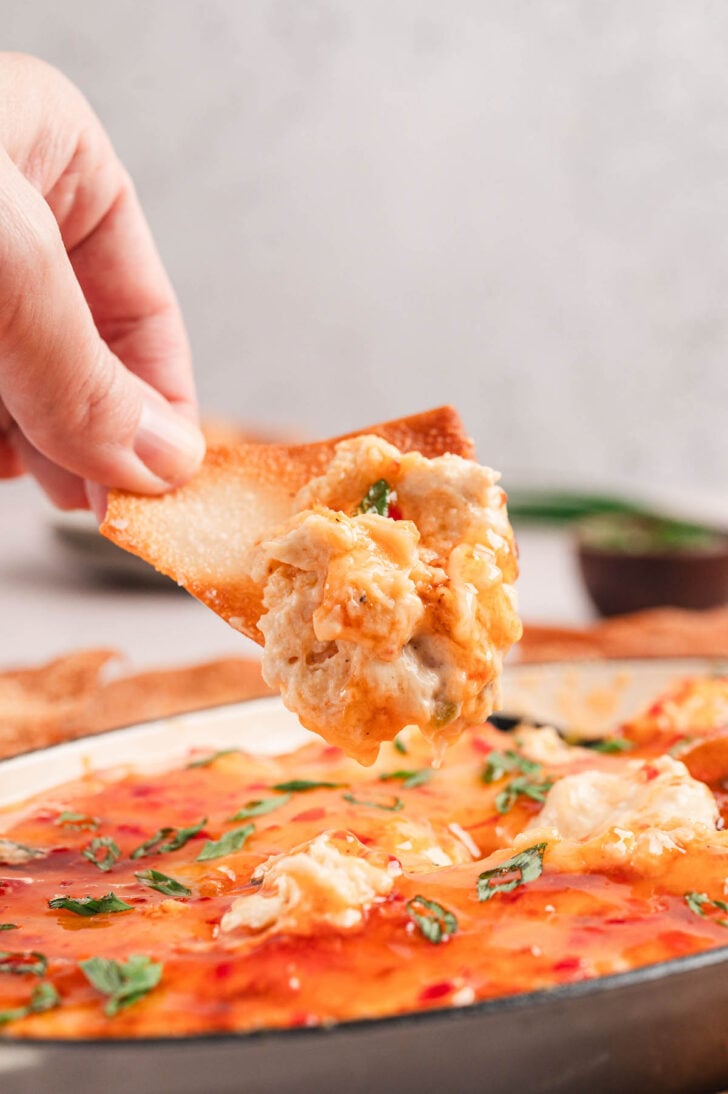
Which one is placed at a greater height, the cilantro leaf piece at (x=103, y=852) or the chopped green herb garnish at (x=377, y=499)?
the chopped green herb garnish at (x=377, y=499)

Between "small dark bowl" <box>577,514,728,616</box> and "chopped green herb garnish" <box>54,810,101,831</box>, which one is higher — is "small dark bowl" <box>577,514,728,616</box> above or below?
below

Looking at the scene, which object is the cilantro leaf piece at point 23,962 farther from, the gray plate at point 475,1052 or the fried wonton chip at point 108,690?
the fried wonton chip at point 108,690

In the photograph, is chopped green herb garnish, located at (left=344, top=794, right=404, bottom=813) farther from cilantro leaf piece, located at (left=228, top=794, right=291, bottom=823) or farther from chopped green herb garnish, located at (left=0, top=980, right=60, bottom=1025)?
chopped green herb garnish, located at (left=0, top=980, right=60, bottom=1025)

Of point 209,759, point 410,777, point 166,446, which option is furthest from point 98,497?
point 410,777

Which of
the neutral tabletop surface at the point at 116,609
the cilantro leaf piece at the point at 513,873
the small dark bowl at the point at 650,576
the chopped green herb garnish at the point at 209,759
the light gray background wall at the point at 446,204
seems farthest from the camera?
the light gray background wall at the point at 446,204

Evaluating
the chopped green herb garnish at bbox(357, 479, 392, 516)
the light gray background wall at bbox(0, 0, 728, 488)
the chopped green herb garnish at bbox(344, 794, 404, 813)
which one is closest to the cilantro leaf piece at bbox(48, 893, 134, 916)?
the chopped green herb garnish at bbox(344, 794, 404, 813)

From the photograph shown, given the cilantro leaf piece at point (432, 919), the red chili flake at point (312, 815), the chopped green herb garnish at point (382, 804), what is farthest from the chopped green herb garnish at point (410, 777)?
the cilantro leaf piece at point (432, 919)
